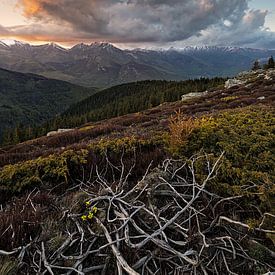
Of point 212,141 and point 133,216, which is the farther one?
point 212,141

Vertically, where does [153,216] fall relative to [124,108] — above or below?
above

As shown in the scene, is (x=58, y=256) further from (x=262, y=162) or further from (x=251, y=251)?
(x=262, y=162)

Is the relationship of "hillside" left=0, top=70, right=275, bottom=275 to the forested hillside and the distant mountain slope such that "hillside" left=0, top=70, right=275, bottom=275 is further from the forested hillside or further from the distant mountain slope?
the distant mountain slope

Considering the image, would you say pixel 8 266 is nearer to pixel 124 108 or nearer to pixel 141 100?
pixel 124 108

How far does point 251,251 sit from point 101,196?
1977 mm

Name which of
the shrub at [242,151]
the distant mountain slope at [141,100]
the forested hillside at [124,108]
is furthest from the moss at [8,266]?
the distant mountain slope at [141,100]

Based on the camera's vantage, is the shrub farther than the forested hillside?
No

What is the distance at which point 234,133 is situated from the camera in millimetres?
5867

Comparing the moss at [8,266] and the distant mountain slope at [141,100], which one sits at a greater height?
the moss at [8,266]

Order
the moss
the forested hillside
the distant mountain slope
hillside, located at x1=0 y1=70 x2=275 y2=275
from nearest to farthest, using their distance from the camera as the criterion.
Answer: the moss
hillside, located at x1=0 y1=70 x2=275 y2=275
the forested hillside
the distant mountain slope

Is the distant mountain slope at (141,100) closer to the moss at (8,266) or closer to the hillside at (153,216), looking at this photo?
the hillside at (153,216)

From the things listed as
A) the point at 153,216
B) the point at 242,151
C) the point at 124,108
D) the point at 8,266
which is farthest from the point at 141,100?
the point at 8,266

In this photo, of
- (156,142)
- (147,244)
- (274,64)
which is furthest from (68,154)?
(274,64)

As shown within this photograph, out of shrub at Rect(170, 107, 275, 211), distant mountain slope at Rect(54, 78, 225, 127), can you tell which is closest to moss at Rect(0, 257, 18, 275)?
shrub at Rect(170, 107, 275, 211)
